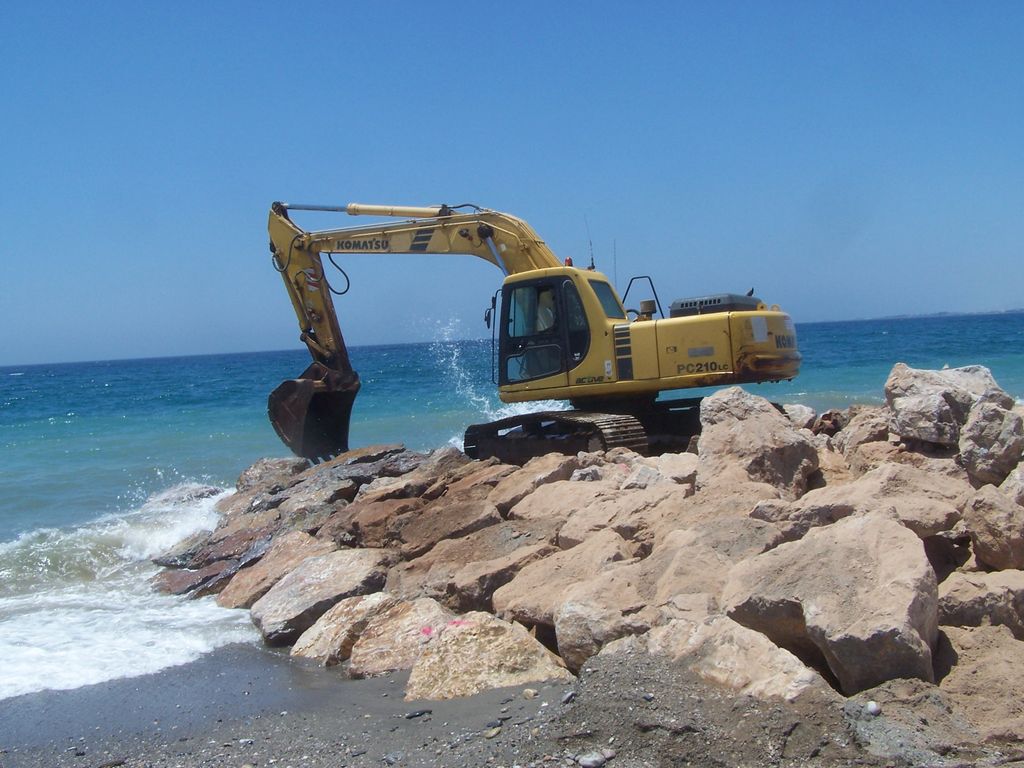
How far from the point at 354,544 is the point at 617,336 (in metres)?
3.66

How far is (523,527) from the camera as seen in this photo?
717 centimetres

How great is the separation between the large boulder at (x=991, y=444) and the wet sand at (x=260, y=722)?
295cm

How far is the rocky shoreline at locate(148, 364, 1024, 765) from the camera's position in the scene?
3990 mm

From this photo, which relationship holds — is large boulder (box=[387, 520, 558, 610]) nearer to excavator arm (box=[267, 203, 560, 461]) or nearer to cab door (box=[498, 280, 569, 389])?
cab door (box=[498, 280, 569, 389])

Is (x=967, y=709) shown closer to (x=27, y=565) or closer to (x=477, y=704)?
(x=477, y=704)

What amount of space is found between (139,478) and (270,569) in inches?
373

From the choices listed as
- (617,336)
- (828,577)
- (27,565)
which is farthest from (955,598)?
(27,565)

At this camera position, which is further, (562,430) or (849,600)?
(562,430)

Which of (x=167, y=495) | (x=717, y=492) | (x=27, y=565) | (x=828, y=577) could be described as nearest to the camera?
(x=828, y=577)

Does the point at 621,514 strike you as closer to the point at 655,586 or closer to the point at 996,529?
the point at 655,586

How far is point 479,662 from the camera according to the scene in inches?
202

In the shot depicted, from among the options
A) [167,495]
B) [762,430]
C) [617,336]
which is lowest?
[167,495]

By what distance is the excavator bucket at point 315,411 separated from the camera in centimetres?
1255

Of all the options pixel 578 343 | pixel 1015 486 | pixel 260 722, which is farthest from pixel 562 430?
pixel 260 722
